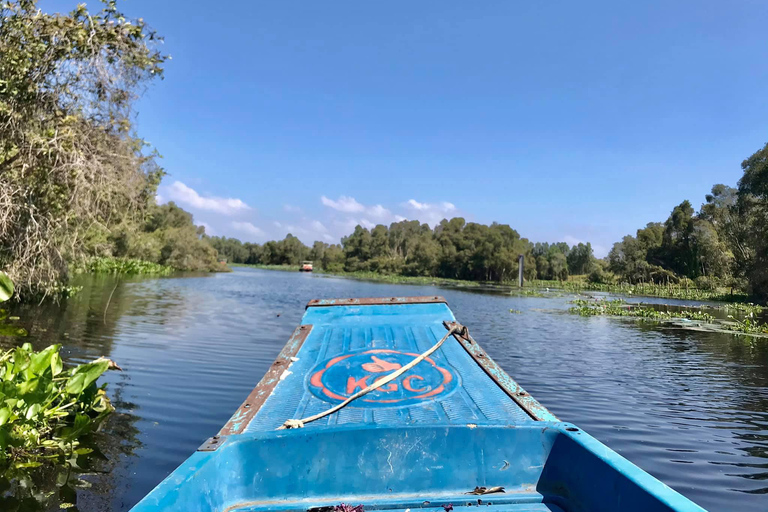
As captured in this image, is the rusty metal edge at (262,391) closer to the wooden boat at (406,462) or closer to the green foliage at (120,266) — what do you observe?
the wooden boat at (406,462)

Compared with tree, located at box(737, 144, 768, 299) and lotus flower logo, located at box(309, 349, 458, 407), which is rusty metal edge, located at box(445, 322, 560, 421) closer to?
lotus flower logo, located at box(309, 349, 458, 407)

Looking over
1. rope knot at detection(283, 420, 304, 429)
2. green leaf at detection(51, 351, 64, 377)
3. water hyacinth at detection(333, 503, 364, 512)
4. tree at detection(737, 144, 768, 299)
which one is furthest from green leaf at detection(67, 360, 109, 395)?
tree at detection(737, 144, 768, 299)

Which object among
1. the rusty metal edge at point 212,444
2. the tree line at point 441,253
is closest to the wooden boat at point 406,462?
the rusty metal edge at point 212,444

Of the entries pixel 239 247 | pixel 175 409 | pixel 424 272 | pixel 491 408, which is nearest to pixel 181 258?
pixel 424 272

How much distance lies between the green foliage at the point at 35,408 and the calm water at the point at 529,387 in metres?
0.32

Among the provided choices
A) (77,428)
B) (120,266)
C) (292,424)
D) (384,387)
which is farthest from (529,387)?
(120,266)

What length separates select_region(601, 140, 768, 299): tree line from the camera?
102ft

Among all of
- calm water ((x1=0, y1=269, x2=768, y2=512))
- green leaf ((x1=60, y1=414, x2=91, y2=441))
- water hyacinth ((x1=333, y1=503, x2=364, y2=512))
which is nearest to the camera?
water hyacinth ((x1=333, y1=503, x2=364, y2=512))

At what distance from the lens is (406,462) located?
9.04 ft

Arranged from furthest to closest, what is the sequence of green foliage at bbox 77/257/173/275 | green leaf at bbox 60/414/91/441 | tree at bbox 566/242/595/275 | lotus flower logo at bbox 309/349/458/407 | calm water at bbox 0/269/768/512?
tree at bbox 566/242/595/275 → green foliage at bbox 77/257/173/275 → green leaf at bbox 60/414/91/441 → calm water at bbox 0/269/768/512 → lotus flower logo at bbox 309/349/458/407

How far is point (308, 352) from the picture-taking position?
466 cm

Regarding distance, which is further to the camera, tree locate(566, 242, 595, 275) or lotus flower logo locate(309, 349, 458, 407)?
tree locate(566, 242, 595, 275)

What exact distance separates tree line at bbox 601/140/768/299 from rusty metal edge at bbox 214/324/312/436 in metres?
33.8

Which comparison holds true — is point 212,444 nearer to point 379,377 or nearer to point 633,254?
point 379,377
